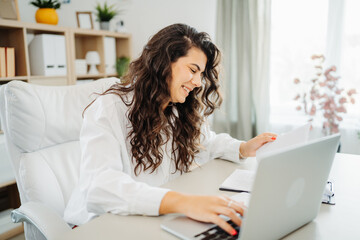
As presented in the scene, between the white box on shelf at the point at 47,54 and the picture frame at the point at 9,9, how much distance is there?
25cm

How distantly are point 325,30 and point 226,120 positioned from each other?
1.18 m

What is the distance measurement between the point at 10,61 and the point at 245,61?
197cm

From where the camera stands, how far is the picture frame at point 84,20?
2900 millimetres

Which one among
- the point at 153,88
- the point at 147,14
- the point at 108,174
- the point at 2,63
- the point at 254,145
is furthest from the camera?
the point at 147,14

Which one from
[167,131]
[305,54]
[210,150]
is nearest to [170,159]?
[167,131]

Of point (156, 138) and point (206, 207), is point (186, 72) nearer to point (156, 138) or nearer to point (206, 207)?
point (156, 138)

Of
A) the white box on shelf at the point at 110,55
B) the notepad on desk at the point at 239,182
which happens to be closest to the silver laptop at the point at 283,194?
the notepad on desk at the point at 239,182

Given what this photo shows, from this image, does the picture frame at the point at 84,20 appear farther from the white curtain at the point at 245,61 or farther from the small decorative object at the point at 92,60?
the white curtain at the point at 245,61

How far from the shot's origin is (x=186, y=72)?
3.60 feet

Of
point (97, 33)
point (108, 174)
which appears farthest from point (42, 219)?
point (97, 33)

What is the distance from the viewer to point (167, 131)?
1188 millimetres

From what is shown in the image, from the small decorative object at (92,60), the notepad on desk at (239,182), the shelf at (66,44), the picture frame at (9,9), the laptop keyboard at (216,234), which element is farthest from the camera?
the small decorative object at (92,60)

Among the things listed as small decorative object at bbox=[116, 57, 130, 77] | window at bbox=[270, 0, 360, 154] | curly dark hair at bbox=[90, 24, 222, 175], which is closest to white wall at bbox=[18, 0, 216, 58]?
small decorative object at bbox=[116, 57, 130, 77]

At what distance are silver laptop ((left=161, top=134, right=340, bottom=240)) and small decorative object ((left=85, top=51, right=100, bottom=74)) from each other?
2491 mm
